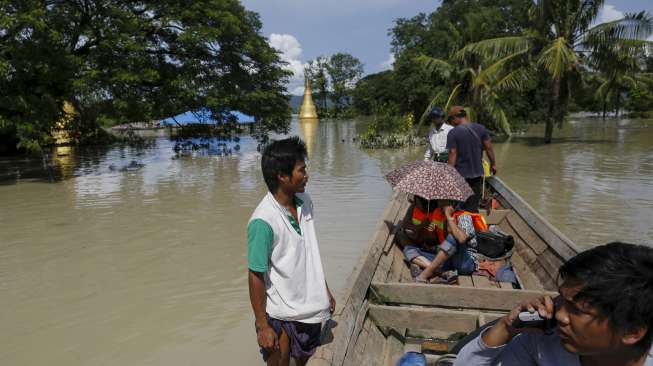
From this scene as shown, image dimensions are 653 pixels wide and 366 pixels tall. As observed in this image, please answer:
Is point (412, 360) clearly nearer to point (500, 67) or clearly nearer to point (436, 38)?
point (500, 67)

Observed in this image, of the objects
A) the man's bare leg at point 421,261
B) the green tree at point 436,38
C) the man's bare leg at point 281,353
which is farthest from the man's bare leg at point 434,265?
the green tree at point 436,38

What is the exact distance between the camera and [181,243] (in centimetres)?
686

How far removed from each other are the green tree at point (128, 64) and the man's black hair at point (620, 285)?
11.9 meters

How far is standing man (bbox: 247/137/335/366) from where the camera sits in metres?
2.06

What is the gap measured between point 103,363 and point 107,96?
11226 mm

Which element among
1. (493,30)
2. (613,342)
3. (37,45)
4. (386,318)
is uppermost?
(493,30)

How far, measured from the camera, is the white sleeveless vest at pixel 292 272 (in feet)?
6.91

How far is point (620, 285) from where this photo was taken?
1.26 metres

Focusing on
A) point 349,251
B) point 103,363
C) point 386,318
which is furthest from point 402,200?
point 103,363

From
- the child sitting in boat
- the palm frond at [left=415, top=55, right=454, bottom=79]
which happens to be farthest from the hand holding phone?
the palm frond at [left=415, top=55, right=454, bottom=79]

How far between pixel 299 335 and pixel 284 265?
40cm

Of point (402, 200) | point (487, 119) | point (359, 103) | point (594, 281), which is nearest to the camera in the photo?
point (594, 281)

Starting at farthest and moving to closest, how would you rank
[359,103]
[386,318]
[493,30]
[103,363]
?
[359,103] < [493,30] < [103,363] < [386,318]

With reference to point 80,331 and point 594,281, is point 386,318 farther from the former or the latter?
point 80,331
